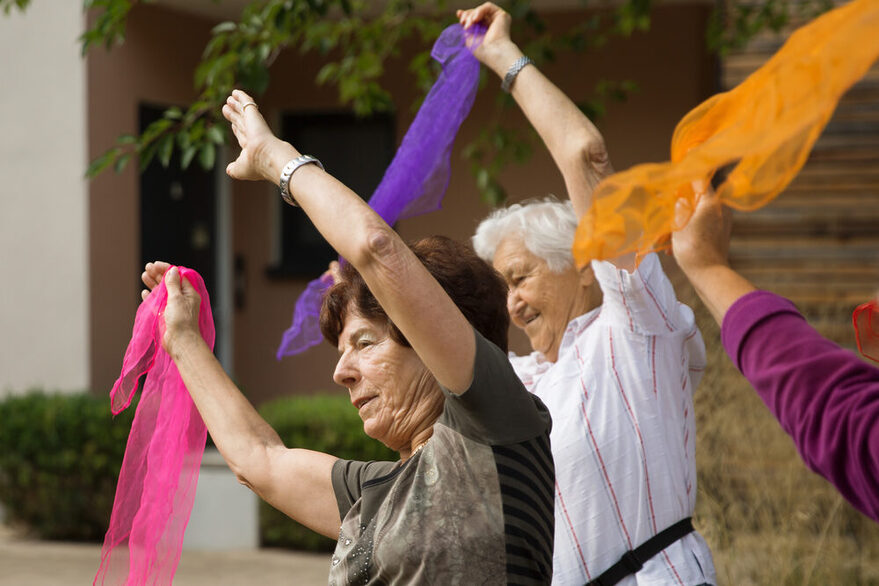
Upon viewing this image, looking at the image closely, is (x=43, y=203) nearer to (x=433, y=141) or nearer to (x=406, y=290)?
(x=433, y=141)

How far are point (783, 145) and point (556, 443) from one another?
3.87ft

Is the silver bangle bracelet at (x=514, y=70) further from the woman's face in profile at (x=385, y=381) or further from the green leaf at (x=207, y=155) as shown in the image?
the green leaf at (x=207, y=155)

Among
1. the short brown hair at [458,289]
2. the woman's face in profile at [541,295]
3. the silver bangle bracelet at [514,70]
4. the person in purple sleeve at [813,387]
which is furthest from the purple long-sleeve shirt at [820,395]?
the woman's face in profile at [541,295]

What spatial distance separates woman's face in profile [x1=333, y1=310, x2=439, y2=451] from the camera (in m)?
2.00

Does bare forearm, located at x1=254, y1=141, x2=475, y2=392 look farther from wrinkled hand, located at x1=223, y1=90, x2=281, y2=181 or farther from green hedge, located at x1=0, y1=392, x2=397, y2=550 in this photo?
green hedge, located at x1=0, y1=392, x2=397, y2=550

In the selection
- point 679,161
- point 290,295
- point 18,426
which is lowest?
point 18,426

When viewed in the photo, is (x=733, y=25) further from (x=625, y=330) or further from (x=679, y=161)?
(x=679, y=161)

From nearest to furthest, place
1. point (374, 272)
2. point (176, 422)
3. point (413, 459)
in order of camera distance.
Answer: point (374, 272) < point (413, 459) < point (176, 422)

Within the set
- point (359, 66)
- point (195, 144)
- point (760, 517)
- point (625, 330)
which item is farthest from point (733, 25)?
point (625, 330)

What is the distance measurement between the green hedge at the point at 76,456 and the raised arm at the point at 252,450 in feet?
17.6

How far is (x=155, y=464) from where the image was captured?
2395mm

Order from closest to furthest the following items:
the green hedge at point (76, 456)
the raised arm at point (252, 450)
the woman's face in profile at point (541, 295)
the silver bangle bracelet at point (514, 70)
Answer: the raised arm at point (252, 450) < the silver bangle bracelet at point (514, 70) < the woman's face in profile at point (541, 295) < the green hedge at point (76, 456)

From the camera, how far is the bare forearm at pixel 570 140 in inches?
90.9

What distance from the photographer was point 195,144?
4.24 metres
